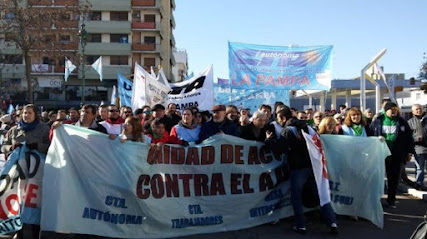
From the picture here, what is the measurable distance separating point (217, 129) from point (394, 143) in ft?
10.9

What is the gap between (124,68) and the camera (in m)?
56.7

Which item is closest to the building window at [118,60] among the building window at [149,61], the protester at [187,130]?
the building window at [149,61]

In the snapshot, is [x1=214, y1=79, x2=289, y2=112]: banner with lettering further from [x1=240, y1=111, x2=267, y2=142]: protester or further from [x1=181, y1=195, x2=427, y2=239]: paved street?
[x1=240, y1=111, x2=267, y2=142]: protester

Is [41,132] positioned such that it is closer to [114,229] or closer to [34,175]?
[34,175]

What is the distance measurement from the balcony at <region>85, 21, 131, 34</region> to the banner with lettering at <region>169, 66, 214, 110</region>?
46699mm

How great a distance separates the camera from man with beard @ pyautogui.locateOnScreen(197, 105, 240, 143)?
7586mm

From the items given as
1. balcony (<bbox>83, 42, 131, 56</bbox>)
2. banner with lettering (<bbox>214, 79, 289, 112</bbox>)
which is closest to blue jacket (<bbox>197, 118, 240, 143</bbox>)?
banner with lettering (<bbox>214, 79, 289, 112</bbox>)

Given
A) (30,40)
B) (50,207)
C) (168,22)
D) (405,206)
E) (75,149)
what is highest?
(168,22)

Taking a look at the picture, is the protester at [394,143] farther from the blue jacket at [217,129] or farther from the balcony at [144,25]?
the balcony at [144,25]

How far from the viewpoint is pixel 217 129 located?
25.2 ft

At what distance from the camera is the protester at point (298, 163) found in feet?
22.4

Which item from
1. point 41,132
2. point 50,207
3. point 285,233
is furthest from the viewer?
point 285,233

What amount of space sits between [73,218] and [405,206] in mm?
5915

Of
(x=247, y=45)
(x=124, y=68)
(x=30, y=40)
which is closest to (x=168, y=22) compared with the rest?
(x=124, y=68)
